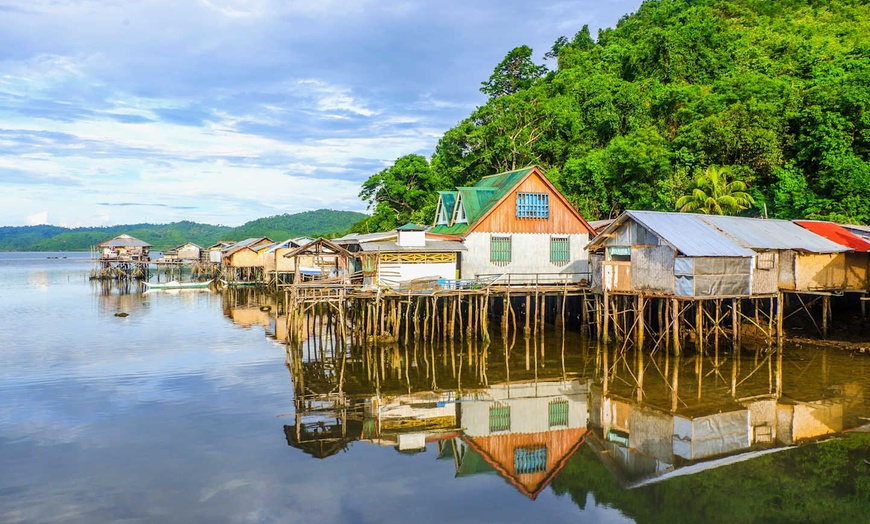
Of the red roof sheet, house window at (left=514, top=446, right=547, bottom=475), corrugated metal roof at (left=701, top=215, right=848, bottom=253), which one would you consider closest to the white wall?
corrugated metal roof at (left=701, top=215, right=848, bottom=253)

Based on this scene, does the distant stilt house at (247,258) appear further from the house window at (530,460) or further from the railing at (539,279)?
the house window at (530,460)

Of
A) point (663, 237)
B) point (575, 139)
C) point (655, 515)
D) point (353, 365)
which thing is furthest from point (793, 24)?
point (655, 515)

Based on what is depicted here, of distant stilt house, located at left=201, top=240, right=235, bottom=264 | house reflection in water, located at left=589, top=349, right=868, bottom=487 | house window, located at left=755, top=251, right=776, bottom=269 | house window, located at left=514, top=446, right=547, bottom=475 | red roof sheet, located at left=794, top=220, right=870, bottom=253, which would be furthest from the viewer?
distant stilt house, located at left=201, top=240, right=235, bottom=264

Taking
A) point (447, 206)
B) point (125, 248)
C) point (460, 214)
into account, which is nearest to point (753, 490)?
point (460, 214)

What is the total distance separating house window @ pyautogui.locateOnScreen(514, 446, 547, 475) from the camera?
13807 millimetres

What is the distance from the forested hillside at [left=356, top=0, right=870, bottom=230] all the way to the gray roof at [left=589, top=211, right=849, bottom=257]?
8173 mm

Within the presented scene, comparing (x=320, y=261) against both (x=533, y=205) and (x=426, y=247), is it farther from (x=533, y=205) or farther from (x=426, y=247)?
(x=533, y=205)

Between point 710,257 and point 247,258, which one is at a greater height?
point 710,257

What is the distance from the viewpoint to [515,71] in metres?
66.6

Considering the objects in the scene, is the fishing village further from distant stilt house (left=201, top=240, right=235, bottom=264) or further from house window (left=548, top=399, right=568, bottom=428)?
distant stilt house (left=201, top=240, right=235, bottom=264)

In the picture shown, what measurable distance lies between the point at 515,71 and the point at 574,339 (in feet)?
146

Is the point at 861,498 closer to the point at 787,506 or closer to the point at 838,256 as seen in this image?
the point at 787,506

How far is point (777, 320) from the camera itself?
84.7ft

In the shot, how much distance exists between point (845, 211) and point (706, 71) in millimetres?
25982
